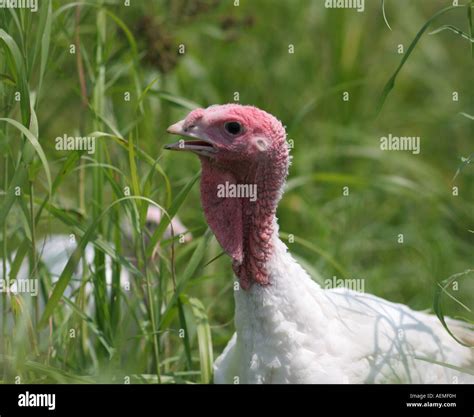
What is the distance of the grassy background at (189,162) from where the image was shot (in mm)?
4098

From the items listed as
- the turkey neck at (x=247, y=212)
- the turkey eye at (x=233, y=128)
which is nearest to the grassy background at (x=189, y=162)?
the turkey neck at (x=247, y=212)

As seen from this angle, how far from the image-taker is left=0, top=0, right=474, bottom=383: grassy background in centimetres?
410

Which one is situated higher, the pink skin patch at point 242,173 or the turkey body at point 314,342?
the pink skin patch at point 242,173

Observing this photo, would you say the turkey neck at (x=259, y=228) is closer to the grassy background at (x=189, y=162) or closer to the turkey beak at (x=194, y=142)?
the turkey beak at (x=194, y=142)

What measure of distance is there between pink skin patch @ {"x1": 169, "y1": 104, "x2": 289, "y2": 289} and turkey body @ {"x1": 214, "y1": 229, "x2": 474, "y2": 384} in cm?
7

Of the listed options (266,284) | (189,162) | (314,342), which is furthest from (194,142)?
(189,162)

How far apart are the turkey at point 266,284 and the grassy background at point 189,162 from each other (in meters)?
0.25

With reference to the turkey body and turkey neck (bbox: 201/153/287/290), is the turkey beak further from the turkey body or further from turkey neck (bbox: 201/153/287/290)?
the turkey body

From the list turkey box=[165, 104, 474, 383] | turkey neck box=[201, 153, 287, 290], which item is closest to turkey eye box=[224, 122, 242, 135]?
turkey box=[165, 104, 474, 383]

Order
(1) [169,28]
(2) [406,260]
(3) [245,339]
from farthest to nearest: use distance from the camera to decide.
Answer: (2) [406,260] < (1) [169,28] < (3) [245,339]
